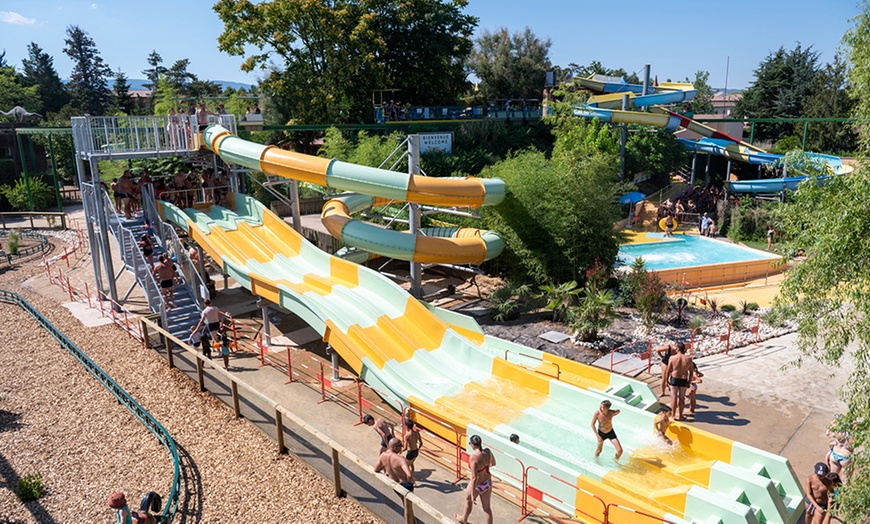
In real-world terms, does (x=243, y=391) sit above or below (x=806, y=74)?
below

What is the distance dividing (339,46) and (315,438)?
3173cm

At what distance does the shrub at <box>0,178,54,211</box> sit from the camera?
114 feet

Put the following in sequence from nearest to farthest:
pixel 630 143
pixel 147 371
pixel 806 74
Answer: pixel 147 371 → pixel 630 143 → pixel 806 74

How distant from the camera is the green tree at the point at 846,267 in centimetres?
601

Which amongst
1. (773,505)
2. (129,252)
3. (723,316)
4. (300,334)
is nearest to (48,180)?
(129,252)

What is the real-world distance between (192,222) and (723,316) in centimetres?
1492

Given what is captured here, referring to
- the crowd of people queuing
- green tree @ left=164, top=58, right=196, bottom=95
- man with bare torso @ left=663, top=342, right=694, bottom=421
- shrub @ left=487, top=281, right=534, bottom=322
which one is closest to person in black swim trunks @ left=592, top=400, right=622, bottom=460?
man with bare torso @ left=663, top=342, right=694, bottom=421

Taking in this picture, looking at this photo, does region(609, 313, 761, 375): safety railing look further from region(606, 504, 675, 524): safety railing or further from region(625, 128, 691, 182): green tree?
region(625, 128, 691, 182): green tree

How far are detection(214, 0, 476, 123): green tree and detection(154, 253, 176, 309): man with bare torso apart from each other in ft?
74.7

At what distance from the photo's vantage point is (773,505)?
7.53 metres

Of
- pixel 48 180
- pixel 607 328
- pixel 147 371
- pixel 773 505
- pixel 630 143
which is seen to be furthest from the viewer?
pixel 48 180

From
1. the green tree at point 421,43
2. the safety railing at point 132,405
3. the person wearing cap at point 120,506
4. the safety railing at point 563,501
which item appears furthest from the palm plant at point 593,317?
the green tree at point 421,43

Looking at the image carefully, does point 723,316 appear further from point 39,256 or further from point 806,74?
point 806,74

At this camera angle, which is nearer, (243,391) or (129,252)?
(243,391)
